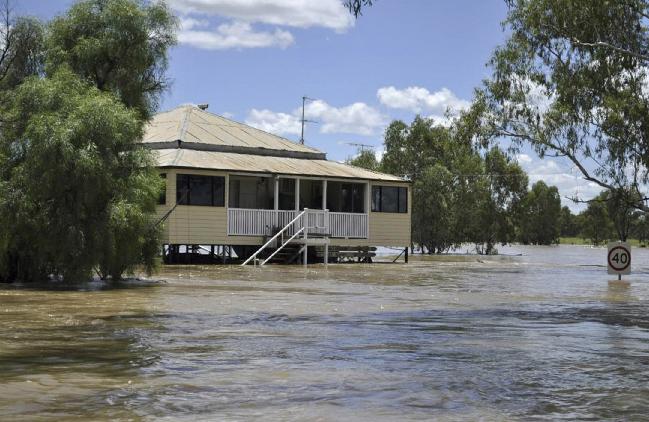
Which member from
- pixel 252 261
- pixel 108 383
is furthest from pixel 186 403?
pixel 252 261

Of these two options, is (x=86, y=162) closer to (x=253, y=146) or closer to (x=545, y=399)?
(x=545, y=399)

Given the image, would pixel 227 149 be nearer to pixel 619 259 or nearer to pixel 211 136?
pixel 211 136

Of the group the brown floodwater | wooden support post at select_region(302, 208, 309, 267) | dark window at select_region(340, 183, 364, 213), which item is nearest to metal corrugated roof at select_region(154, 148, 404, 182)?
dark window at select_region(340, 183, 364, 213)

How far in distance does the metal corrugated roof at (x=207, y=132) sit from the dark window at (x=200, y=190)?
9.98ft

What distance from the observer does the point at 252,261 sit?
34.9 m

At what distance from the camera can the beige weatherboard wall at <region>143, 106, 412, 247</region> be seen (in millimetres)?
34062

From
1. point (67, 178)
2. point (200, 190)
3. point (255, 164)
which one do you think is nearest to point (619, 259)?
point (67, 178)

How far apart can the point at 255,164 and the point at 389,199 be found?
6933 mm

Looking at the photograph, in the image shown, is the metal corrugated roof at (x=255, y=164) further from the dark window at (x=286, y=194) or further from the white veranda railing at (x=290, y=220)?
the white veranda railing at (x=290, y=220)

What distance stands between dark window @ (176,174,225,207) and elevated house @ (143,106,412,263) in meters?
0.04

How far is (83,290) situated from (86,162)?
2669mm

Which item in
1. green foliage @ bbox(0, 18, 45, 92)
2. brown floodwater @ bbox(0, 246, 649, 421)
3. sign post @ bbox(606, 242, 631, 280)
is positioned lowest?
brown floodwater @ bbox(0, 246, 649, 421)

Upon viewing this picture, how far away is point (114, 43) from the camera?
21797 millimetres

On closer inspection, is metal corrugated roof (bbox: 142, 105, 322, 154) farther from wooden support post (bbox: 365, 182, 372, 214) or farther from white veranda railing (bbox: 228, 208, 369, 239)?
white veranda railing (bbox: 228, 208, 369, 239)
